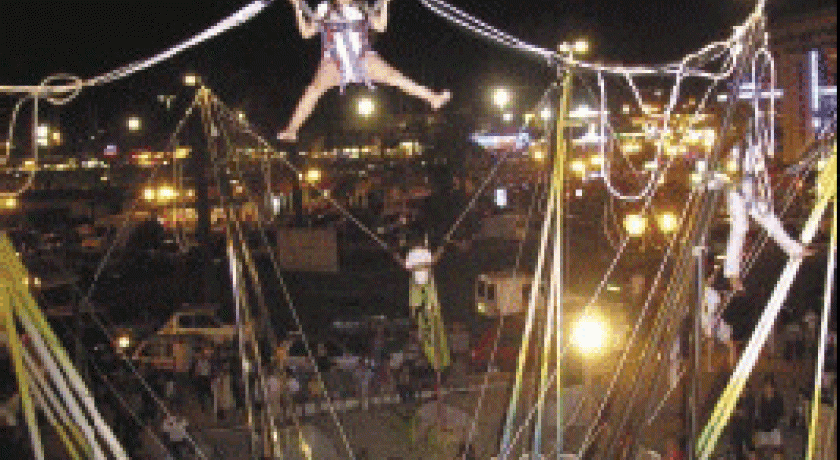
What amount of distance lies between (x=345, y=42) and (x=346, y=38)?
1.0 inches

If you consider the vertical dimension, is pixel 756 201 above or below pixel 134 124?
below

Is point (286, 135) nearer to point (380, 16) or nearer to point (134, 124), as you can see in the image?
point (380, 16)

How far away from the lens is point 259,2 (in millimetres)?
5566

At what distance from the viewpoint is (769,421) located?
44.2 ft

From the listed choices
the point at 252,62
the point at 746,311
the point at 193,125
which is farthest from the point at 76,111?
the point at 746,311

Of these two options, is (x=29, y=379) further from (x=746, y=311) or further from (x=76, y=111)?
(x=76, y=111)

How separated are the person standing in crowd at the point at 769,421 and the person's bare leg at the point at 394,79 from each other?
8588 mm

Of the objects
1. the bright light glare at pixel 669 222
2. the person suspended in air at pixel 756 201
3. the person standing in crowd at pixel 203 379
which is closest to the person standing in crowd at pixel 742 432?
the bright light glare at pixel 669 222

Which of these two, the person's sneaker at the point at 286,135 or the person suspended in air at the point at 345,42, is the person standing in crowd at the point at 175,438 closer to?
the person's sneaker at the point at 286,135

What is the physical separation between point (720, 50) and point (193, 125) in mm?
18975

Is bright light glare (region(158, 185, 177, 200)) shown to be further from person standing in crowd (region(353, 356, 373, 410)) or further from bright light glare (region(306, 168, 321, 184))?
person standing in crowd (region(353, 356, 373, 410))

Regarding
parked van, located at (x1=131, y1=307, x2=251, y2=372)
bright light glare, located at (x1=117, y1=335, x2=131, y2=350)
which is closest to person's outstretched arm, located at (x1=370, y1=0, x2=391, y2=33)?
parked van, located at (x1=131, y1=307, x2=251, y2=372)

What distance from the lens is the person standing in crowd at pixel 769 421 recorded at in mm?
12555

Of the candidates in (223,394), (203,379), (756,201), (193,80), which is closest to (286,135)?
(756,201)
